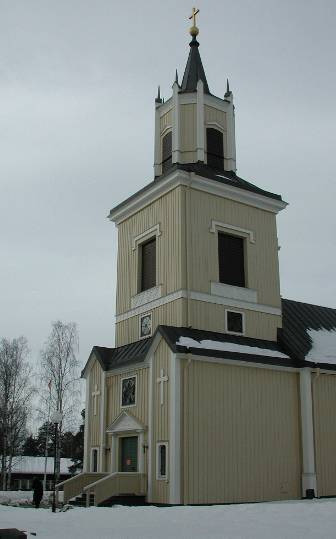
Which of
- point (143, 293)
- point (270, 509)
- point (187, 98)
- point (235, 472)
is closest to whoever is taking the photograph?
point (270, 509)

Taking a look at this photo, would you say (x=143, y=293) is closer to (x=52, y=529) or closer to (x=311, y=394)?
(x=311, y=394)

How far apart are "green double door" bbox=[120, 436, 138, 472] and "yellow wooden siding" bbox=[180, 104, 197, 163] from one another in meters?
11.4

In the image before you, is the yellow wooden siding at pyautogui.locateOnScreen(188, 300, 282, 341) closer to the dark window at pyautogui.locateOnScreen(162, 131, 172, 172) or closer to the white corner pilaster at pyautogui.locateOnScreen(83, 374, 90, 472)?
the white corner pilaster at pyautogui.locateOnScreen(83, 374, 90, 472)

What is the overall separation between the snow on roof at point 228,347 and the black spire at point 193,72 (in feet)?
37.4

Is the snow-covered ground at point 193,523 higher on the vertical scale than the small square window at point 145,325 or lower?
lower

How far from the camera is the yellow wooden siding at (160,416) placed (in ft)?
69.2

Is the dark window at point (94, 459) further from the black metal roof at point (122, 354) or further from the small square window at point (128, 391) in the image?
the black metal roof at point (122, 354)

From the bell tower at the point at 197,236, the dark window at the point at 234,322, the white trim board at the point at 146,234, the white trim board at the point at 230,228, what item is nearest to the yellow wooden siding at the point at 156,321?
the bell tower at the point at 197,236

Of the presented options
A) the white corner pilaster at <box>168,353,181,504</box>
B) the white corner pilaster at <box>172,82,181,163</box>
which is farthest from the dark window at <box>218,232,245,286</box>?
the white corner pilaster at <box>168,353,181,504</box>

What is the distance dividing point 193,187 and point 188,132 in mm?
3311

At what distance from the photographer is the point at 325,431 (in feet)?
79.3

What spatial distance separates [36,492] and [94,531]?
32.9 ft

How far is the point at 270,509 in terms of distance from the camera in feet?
51.7

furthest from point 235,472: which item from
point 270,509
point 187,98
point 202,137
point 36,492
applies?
point 187,98
